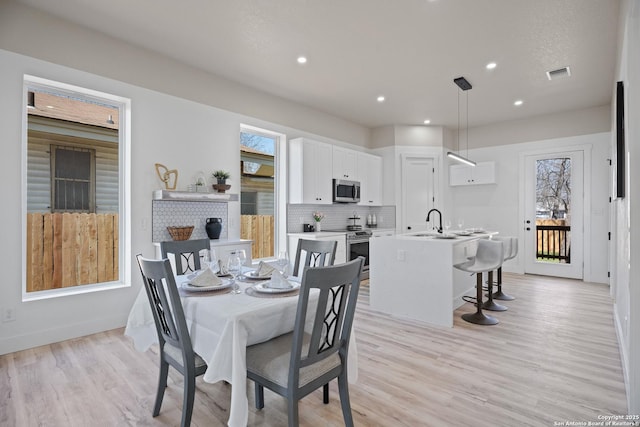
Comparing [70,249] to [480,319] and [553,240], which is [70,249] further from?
[553,240]

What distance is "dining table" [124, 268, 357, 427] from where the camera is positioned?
152 cm

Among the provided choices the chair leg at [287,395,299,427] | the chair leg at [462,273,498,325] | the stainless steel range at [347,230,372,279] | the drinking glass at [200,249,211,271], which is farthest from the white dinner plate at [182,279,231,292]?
the stainless steel range at [347,230,372,279]

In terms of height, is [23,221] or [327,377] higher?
[23,221]

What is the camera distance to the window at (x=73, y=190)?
3238 millimetres

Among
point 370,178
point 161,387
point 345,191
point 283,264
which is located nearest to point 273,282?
point 283,264

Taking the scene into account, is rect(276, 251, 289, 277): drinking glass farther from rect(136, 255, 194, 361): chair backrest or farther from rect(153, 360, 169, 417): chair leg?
rect(153, 360, 169, 417): chair leg

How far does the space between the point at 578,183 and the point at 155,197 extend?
667 cm

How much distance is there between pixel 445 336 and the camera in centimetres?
328

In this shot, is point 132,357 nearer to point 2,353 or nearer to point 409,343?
point 2,353

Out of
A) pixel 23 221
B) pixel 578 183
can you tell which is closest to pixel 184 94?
pixel 23 221

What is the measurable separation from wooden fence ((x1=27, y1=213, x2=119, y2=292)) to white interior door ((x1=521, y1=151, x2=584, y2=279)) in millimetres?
6756

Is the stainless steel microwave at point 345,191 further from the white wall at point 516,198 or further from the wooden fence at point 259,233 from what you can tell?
the white wall at point 516,198

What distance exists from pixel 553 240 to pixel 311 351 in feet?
20.7

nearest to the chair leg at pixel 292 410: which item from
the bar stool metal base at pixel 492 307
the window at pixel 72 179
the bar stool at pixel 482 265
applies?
the bar stool at pixel 482 265
